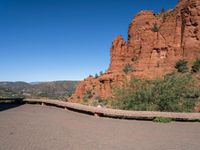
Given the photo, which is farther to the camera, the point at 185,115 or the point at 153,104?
the point at 153,104

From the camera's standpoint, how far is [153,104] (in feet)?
56.5

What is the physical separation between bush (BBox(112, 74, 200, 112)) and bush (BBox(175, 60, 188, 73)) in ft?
168

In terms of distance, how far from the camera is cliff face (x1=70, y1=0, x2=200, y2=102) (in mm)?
74125

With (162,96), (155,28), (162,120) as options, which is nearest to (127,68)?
(155,28)

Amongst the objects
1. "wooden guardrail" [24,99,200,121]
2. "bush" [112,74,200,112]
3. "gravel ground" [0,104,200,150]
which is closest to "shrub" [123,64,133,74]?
"bush" [112,74,200,112]

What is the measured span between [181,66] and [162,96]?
182ft

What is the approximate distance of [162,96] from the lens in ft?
55.7

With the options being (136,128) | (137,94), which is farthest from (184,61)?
(136,128)

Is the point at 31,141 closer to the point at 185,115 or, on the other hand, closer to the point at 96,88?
the point at 185,115

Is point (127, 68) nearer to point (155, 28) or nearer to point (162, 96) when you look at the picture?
point (155, 28)

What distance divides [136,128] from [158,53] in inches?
2946

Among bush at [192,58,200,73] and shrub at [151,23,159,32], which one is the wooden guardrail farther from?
shrub at [151,23,159,32]

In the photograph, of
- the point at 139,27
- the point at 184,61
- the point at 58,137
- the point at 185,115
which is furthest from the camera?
the point at 139,27

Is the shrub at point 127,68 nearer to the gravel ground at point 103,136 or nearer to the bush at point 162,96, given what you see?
the bush at point 162,96
